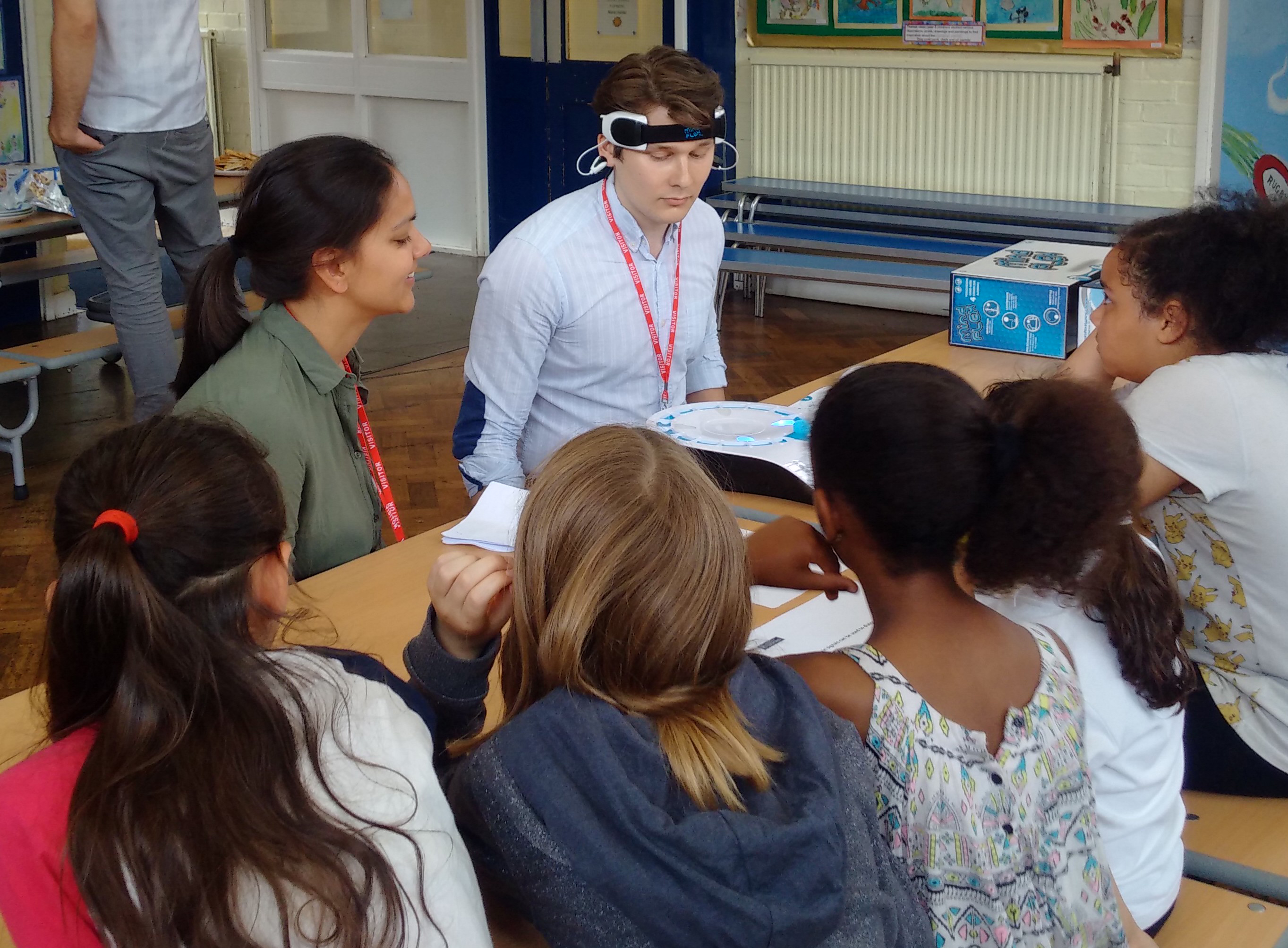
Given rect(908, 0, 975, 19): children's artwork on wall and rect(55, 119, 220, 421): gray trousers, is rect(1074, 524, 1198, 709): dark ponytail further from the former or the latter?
rect(908, 0, 975, 19): children's artwork on wall

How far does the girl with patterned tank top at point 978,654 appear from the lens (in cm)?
119

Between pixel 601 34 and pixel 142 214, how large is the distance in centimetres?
359

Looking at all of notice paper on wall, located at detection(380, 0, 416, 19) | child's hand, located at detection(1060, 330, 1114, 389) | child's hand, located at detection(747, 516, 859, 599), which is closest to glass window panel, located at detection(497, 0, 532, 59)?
notice paper on wall, located at detection(380, 0, 416, 19)

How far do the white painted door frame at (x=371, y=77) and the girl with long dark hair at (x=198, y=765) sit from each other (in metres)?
6.46

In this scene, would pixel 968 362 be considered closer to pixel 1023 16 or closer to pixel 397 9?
pixel 1023 16

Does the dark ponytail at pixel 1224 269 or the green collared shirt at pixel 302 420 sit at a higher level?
the dark ponytail at pixel 1224 269

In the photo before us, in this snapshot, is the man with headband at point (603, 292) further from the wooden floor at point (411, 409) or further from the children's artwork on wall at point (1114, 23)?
the children's artwork on wall at point (1114, 23)

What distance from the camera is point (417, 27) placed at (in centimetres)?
746

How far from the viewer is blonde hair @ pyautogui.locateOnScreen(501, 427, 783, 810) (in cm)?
106

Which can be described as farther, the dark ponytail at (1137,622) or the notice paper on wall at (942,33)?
the notice paper on wall at (942,33)

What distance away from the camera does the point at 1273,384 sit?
1709mm

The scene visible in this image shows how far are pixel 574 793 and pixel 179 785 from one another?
278 millimetres

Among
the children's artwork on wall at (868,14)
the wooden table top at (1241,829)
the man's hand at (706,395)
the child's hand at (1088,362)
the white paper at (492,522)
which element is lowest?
the wooden table top at (1241,829)

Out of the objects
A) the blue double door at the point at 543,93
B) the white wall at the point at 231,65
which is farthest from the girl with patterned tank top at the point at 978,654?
the white wall at the point at 231,65
